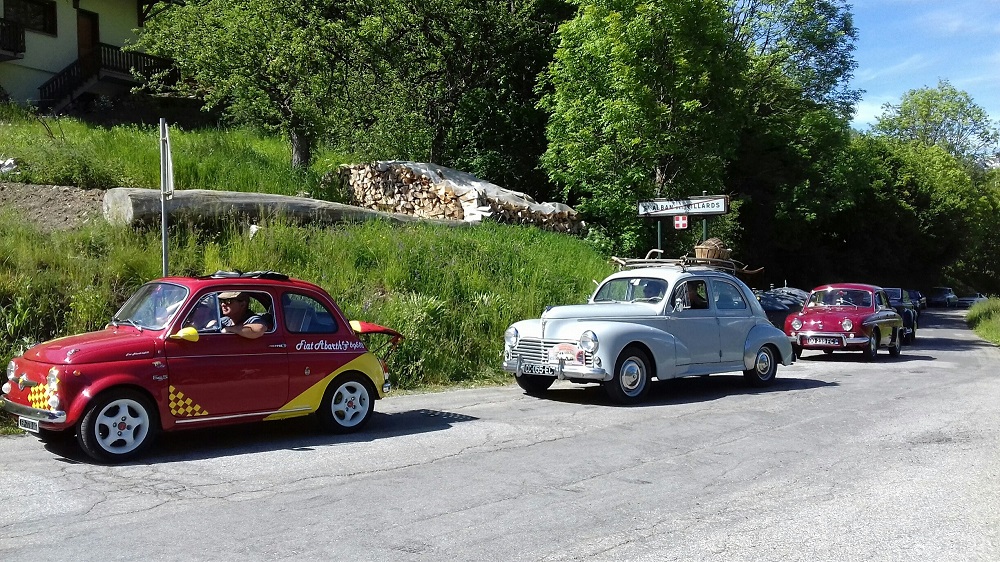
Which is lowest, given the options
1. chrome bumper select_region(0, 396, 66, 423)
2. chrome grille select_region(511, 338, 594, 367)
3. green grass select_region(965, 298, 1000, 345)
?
green grass select_region(965, 298, 1000, 345)

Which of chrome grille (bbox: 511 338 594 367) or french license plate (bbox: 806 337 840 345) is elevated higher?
chrome grille (bbox: 511 338 594 367)

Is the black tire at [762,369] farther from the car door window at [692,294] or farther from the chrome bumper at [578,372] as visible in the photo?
the chrome bumper at [578,372]

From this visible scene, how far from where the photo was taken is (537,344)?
452 inches

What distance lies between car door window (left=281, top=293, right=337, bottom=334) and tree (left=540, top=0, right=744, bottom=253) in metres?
14.5

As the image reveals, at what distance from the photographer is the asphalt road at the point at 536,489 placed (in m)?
5.38

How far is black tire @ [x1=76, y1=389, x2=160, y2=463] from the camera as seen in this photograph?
23.6 feet

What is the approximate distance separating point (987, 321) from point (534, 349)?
28653 millimetres

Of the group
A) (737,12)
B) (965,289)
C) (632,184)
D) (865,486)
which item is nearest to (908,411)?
(865,486)

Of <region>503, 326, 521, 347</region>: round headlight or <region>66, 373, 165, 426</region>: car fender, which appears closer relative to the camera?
<region>66, 373, 165, 426</region>: car fender

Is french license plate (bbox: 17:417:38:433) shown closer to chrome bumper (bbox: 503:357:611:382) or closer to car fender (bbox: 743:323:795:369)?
chrome bumper (bbox: 503:357:611:382)

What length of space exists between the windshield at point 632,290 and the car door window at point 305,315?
507 cm

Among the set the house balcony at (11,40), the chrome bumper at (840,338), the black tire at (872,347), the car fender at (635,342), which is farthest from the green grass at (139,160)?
the black tire at (872,347)

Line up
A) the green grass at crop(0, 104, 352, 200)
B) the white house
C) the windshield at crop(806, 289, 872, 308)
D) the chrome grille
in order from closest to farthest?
the chrome grille → the green grass at crop(0, 104, 352, 200) → the windshield at crop(806, 289, 872, 308) → the white house

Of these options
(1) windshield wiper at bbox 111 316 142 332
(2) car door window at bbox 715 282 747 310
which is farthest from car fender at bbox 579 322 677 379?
(1) windshield wiper at bbox 111 316 142 332
